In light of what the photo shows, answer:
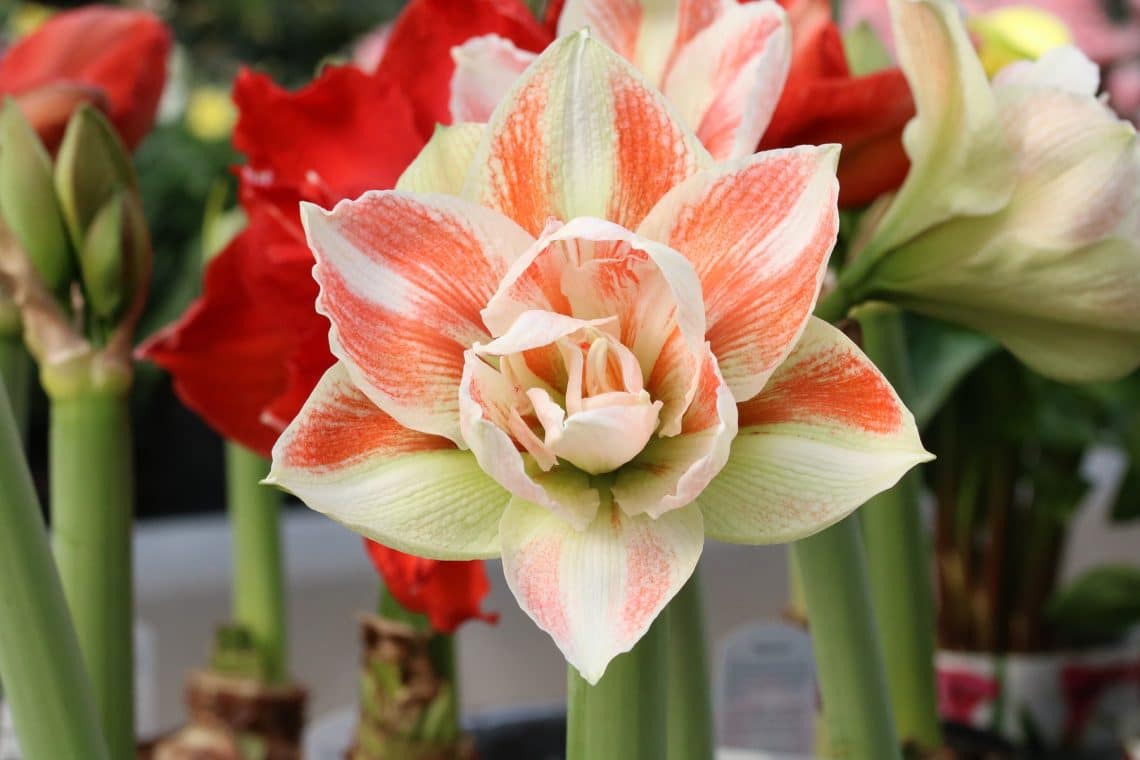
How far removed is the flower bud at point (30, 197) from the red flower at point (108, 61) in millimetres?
67

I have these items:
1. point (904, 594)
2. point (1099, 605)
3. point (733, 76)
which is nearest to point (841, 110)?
point (733, 76)

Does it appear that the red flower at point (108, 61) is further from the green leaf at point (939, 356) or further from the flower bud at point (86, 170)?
the green leaf at point (939, 356)

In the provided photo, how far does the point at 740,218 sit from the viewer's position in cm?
19

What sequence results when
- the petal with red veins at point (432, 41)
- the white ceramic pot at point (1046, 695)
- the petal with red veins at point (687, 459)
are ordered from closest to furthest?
the petal with red veins at point (687, 459) < the petal with red veins at point (432, 41) < the white ceramic pot at point (1046, 695)

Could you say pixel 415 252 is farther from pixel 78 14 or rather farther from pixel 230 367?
pixel 78 14

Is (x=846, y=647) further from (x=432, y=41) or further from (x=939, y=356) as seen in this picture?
(x=939, y=356)

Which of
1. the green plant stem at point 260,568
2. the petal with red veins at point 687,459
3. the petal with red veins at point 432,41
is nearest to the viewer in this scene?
Answer: the petal with red veins at point 687,459

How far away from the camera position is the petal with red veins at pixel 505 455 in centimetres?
17

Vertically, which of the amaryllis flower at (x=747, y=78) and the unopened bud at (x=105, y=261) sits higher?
the amaryllis flower at (x=747, y=78)

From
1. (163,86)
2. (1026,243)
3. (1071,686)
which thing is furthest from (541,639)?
(1026,243)

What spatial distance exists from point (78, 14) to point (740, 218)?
272 mm

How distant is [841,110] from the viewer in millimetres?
266

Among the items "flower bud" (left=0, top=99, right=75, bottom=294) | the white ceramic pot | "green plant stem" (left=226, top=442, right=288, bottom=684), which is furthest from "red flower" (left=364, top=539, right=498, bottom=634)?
the white ceramic pot

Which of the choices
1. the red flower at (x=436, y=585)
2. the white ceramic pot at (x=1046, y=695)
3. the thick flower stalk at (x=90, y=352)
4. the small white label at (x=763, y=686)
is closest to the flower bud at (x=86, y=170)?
the thick flower stalk at (x=90, y=352)
